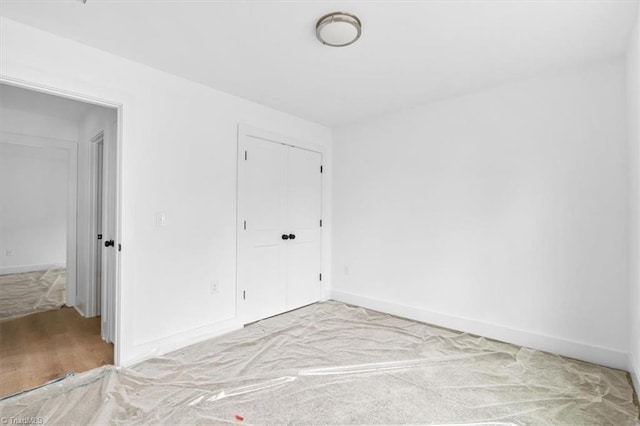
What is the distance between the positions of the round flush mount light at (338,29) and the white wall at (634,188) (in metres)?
1.74

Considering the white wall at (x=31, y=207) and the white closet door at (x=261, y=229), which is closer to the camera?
the white closet door at (x=261, y=229)

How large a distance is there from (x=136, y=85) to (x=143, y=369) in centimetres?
229

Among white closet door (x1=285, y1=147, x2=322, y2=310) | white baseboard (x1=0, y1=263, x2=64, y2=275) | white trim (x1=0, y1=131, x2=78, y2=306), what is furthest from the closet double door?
white baseboard (x1=0, y1=263, x2=64, y2=275)

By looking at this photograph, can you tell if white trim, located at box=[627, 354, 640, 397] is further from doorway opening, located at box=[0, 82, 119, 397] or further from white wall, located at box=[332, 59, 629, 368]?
doorway opening, located at box=[0, 82, 119, 397]

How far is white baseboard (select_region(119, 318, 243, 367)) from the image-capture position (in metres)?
2.46

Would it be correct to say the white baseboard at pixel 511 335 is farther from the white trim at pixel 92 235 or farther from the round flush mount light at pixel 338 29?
the white trim at pixel 92 235

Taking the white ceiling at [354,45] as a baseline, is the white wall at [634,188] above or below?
below

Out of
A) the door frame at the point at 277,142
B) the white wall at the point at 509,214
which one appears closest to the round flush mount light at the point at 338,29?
the door frame at the point at 277,142

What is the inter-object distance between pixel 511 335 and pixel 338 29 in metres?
3.02

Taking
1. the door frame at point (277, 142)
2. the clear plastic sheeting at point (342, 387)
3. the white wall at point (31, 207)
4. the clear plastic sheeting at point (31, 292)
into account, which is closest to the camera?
the clear plastic sheeting at point (342, 387)

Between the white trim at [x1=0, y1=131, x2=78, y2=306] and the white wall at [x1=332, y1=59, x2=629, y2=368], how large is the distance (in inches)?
147

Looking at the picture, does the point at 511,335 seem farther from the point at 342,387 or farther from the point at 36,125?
the point at 36,125

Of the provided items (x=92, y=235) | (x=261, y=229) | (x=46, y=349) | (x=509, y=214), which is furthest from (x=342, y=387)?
(x=92, y=235)

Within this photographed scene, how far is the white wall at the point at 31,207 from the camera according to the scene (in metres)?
5.53
